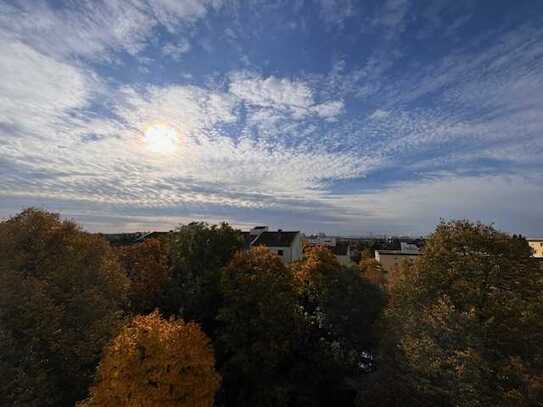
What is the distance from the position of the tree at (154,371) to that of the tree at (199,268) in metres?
8.90

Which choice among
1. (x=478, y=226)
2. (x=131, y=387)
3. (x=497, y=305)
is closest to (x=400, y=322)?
(x=497, y=305)

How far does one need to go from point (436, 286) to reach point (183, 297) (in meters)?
18.3

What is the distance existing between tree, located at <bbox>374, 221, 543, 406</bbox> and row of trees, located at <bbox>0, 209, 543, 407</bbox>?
6cm

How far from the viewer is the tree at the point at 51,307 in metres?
15.5

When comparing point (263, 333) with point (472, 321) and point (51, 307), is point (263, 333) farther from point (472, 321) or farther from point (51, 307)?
point (472, 321)

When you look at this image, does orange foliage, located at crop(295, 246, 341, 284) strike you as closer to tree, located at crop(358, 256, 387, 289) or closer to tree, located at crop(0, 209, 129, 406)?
tree, located at crop(0, 209, 129, 406)

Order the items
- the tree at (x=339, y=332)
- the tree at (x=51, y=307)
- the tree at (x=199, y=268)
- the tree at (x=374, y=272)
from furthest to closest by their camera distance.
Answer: the tree at (x=374, y=272)
the tree at (x=199, y=268)
the tree at (x=339, y=332)
the tree at (x=51, y=307)

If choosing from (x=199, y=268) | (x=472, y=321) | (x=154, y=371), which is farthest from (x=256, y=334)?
(x=472, y=321)

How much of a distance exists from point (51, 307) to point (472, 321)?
1981cm

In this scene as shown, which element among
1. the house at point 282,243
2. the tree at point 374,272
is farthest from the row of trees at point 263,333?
the house at point 282,243

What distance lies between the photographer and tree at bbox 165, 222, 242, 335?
27.8m

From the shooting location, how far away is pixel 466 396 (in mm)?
15352

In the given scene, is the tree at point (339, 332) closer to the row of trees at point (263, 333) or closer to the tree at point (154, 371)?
the row of trees at point (263, 333)

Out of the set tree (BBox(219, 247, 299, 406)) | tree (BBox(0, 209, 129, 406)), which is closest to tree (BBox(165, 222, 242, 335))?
tree (BBox(219, 247, 299, 406))
